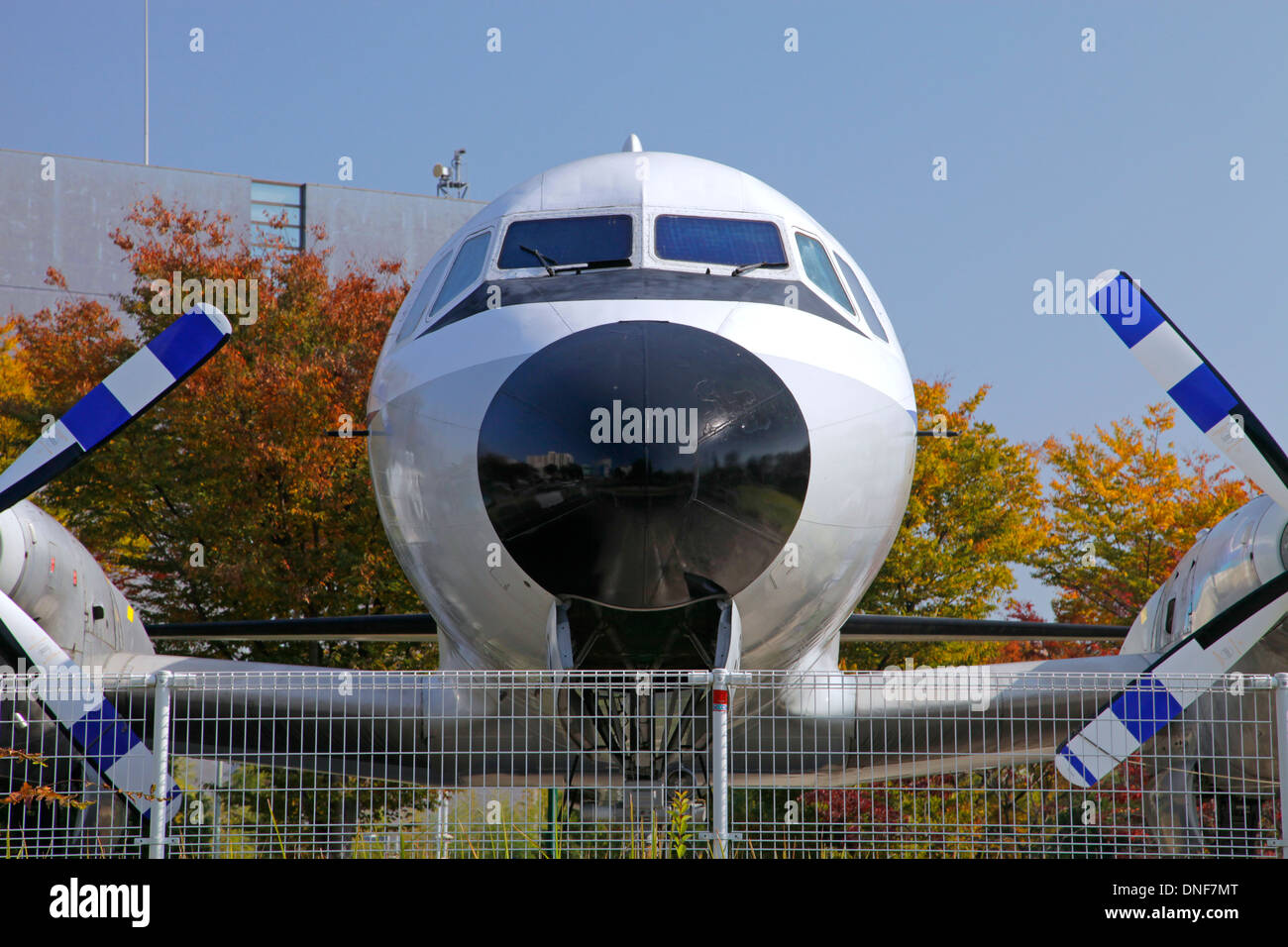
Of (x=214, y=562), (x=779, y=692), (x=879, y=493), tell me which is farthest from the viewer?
(x=214, y=562)

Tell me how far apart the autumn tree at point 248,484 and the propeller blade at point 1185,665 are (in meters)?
11.6

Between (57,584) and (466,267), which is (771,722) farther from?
(57,584)

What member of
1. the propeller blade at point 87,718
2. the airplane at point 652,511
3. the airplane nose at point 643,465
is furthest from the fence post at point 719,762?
the propeller blade at point 87,718

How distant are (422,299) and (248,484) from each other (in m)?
11.2

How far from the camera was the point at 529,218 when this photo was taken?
7.04 metres

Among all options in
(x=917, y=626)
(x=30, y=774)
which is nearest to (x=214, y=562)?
(x=30, y=774)

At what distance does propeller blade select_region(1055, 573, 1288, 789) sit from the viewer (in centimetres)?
670

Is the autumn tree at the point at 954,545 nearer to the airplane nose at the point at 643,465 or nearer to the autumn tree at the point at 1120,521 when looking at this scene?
the autumn tree at the point at 1120,521

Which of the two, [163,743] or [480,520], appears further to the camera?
[480,520]

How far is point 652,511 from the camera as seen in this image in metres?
5.18

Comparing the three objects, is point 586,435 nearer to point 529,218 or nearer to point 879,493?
point 879,493

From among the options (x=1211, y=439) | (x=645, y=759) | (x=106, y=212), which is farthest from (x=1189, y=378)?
(x=106, y=212)
